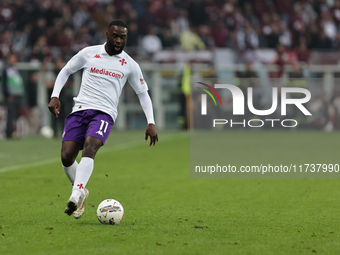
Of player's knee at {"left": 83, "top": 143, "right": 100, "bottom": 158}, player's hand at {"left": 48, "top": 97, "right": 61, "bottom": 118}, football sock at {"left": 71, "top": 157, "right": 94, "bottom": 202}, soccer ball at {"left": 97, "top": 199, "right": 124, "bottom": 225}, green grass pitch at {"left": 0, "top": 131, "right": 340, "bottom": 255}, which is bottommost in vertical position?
green grass pitch at {"left": 0, "top": 131, "right": 340, "bottom": 255}

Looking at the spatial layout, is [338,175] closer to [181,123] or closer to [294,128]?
[294,128]

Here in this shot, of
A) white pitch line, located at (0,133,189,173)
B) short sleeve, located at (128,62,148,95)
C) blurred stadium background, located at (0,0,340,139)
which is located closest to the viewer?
short sleeve, located at (128,62,148,95)

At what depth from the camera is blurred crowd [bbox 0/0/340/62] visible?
72.2 feet

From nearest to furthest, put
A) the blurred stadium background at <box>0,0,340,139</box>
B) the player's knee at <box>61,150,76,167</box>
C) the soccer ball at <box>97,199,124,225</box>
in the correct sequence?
the soccer ball at <box>97,199,124,225</box>, the player's knee at <box>61,150,76,167</box>, the blurred stadium background at <box>0,0,340,139</box>

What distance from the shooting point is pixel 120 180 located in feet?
30.5

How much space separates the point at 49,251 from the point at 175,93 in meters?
18.7

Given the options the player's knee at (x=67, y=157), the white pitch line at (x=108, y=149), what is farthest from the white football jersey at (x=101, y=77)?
the white pitch line at (x=108, y=149)

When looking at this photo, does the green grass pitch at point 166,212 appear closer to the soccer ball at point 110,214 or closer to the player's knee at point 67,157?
the soccer ball at point 110,214

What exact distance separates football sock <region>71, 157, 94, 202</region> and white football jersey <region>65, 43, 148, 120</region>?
61cm

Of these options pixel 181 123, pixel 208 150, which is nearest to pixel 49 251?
pixel 208 150

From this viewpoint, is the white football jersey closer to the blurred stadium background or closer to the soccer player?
the soccer player

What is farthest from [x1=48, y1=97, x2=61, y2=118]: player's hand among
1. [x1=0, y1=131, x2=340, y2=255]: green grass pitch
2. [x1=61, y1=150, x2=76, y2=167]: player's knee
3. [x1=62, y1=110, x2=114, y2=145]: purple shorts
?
[x1=0, y1=131, x2=340, y2=255]: green grass pitch

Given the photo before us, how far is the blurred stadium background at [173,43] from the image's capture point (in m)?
21.7

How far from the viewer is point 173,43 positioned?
22.1 meters
